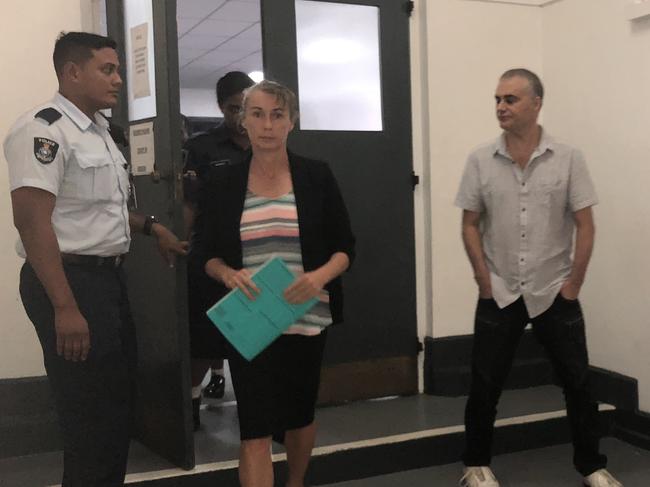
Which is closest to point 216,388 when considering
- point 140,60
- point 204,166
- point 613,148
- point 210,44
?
point 204,166

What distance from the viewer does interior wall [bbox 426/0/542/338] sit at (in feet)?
12.0

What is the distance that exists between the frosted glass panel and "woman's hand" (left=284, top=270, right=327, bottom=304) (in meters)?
1.55

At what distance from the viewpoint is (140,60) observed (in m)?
2.82

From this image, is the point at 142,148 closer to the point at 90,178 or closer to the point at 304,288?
the point at 90,178

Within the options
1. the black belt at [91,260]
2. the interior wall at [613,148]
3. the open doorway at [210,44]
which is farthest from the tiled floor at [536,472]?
the open doorway at [210,44]

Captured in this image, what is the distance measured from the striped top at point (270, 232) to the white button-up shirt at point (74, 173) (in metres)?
0.35

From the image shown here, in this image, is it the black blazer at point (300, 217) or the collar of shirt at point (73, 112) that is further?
the black blazer at point (300, 217)

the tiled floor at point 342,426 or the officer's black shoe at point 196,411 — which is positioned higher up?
the officer's black shoe at point 196,411

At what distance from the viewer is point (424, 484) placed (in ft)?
9.43

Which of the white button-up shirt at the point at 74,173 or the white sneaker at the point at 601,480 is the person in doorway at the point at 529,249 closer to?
the white sneaker at the point at 601,480

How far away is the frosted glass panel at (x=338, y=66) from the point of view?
3.46m

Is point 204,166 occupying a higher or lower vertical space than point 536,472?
higher

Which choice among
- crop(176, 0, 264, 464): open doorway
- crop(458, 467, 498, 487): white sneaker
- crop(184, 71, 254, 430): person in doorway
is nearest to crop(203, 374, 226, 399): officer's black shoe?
crop(176, 0, 264, 464): open doorway

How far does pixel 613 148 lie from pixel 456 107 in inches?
30.6
